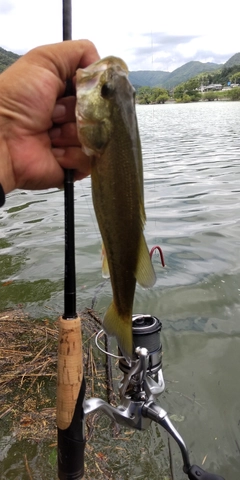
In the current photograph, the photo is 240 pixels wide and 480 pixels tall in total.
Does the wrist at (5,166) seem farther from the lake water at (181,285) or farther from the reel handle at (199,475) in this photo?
the lake water at (181,285)

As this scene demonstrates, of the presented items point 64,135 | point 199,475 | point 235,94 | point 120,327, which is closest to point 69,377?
point 120,327

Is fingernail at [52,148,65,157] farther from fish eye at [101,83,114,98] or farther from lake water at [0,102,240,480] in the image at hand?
lake water at [0,102,240,480]

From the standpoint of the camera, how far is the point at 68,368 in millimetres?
2219

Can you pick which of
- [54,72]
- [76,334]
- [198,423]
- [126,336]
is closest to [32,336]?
[198,423]

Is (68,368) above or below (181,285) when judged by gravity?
above

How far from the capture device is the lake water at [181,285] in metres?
3.60

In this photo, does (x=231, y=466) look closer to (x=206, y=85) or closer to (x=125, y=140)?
(x=125, y=140)

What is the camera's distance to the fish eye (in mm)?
1768

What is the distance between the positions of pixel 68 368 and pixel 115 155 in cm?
113

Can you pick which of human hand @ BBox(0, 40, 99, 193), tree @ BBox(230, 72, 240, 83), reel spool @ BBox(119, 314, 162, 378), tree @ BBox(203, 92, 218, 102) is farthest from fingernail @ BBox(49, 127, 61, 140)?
tree @ BBox(230, 72, 240, 83)

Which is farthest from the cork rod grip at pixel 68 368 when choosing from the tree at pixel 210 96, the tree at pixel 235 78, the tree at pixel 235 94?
the tree at pixel 235 78

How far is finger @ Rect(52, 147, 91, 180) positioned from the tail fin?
74 centimetres

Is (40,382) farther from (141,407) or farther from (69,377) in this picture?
(69,377)

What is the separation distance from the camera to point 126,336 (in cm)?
202
